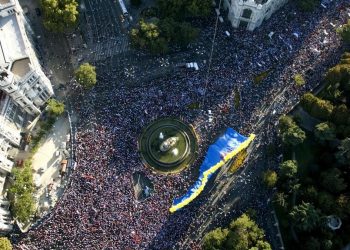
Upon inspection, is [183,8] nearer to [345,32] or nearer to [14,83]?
[345,32]

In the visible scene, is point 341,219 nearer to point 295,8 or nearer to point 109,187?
point 109,187

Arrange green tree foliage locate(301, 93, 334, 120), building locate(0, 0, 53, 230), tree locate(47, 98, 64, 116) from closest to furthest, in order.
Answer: building locate(0, 0, 53, 230)
green tree foliage locate(301, 93, 334, 120)
tree locate(47, 98, 64, 116)

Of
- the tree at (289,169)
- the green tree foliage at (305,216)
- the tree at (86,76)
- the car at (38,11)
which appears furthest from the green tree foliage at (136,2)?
the green tree foliage at (305,216)

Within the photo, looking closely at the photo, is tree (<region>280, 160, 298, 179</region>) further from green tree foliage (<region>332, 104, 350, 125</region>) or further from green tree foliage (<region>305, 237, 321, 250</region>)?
green tree foliage (<region>332, 104, 350, 125</region>)

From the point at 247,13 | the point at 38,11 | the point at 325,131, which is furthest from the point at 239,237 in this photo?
the point at 38,11

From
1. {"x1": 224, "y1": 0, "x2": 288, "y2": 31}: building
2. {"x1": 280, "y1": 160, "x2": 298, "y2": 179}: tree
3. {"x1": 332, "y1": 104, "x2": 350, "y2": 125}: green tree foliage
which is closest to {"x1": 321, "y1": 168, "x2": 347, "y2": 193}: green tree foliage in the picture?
{"x1": 280, "y1": 160, "x2": 298, "y2": 179}: tree

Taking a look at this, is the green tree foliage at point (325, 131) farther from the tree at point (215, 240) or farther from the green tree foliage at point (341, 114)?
the tree at point (215, 240)
